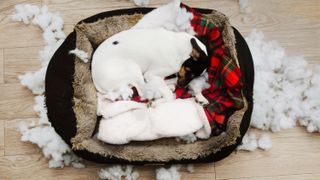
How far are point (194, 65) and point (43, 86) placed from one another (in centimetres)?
60

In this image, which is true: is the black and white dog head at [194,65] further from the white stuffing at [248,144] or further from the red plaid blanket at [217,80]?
the white stuffing at [248,144]

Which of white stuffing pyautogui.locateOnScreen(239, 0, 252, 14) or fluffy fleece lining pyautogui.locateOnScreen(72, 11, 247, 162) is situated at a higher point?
white stuffing pyautogui.locateOnScreen(239, 0, 252, 14)

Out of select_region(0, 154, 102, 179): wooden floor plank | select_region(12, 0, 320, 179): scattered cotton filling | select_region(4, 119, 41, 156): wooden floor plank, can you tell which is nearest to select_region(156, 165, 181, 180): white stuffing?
select_region(12, 0, 320, 179): scattered cotton filling

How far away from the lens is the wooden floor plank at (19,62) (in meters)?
1.77

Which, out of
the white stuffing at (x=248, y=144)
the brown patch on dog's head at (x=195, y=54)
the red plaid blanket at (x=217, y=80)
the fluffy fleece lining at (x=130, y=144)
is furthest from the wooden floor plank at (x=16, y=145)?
the white stuffing at (x=248, y=144)

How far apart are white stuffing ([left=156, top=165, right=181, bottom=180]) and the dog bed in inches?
3.1

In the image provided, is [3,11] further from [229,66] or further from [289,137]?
[289,137]

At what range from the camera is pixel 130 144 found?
62.1 inches

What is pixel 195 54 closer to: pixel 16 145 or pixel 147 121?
pixel 147 121

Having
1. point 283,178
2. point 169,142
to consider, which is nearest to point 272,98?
point 283,178

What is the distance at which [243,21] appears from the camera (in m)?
1.82

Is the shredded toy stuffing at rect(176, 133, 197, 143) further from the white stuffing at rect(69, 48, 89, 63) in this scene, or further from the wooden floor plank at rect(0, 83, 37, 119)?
the wooden floor plank at rect(0, 83, 37, 119)

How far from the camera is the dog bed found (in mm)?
1538

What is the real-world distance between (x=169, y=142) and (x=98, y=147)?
0.83ft
